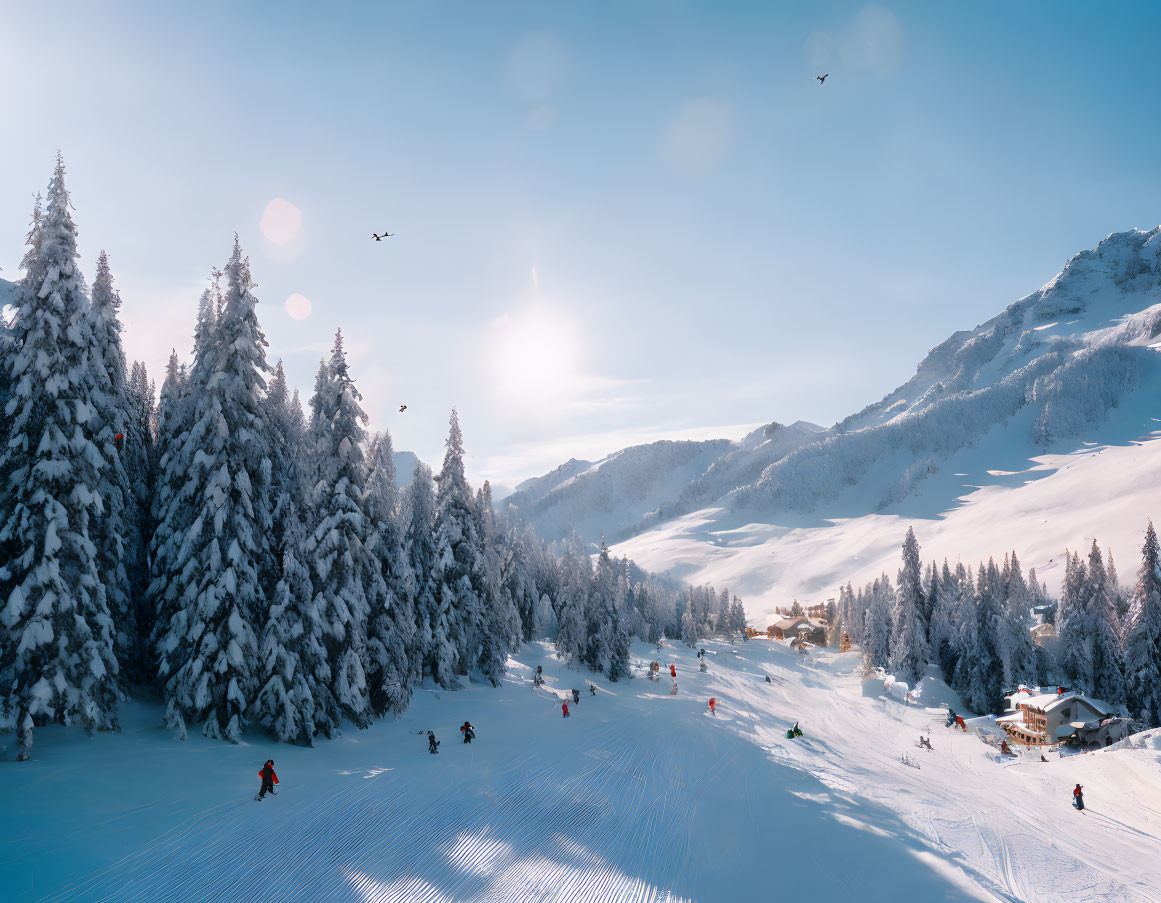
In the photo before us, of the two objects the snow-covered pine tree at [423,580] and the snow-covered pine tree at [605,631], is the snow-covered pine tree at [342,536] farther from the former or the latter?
the snow-covered pine tree at [605,631]

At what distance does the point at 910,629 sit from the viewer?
6219 cm

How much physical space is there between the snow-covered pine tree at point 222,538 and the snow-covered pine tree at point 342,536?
2.36 m

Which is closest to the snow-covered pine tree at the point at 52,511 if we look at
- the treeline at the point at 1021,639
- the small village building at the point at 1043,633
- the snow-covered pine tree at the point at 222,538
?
the snow-covered pine tree at the point at 222,538

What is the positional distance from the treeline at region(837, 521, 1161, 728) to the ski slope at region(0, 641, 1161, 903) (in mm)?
19376

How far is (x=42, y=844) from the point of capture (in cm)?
1278

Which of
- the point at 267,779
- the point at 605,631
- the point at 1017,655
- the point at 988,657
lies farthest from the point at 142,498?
the point at 1017,655

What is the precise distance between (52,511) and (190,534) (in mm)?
4158

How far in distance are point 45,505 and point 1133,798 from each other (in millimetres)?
45751

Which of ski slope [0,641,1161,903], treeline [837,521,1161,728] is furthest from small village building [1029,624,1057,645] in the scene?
ski slope [0,641,1161,903]

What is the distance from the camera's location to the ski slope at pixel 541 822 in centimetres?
1334

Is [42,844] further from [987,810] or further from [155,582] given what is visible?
[987,810]

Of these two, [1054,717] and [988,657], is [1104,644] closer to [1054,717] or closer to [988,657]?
[988,657]

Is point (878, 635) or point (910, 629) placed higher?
point (910, 629)

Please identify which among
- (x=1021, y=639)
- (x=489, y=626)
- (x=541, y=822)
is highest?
(x=489, y=626)
